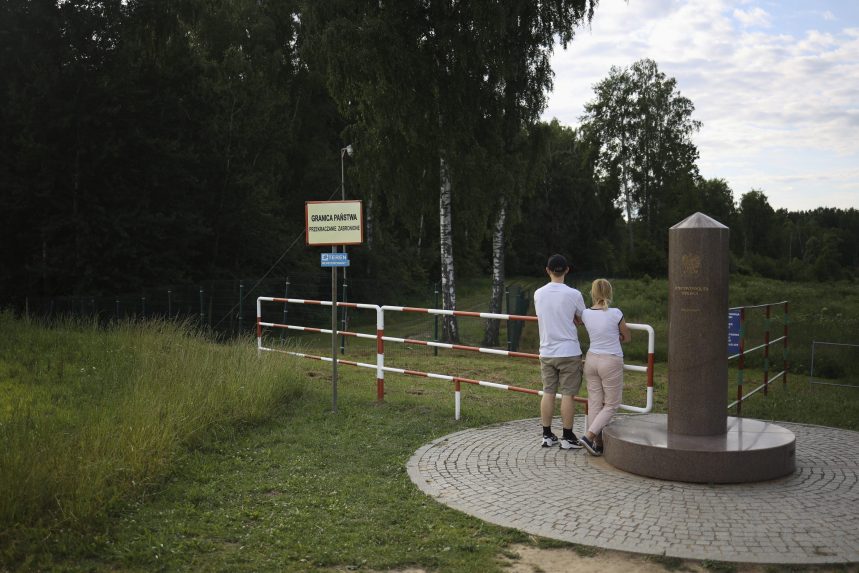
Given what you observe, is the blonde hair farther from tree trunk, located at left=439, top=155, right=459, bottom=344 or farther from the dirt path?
tree trunk, located at left=439, top=155, right=459, bottom=344

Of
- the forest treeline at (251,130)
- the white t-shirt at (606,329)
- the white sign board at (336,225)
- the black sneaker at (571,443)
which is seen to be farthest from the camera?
the forest treeline at (251,130)

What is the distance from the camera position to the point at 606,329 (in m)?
7.35

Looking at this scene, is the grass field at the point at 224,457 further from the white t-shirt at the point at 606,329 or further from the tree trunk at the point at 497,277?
the tree trunk at the point at 497,277

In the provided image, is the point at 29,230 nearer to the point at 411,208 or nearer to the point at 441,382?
the point at 411,208

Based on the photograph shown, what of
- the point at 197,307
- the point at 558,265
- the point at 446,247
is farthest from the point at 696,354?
the point at 197,307

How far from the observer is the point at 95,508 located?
5586mm

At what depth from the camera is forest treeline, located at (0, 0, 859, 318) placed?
20156mm

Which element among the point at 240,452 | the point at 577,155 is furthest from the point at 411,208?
the point at 577,155

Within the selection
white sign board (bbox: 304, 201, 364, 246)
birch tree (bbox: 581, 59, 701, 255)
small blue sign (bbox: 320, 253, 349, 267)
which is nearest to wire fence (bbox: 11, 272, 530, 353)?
small blue sign (bbox: 320, 253, 349, 267)

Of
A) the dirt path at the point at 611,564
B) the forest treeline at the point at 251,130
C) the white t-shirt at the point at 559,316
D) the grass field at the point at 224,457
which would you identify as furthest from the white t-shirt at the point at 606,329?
the forest treeline at the point at 251,130

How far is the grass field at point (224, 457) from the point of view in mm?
5148

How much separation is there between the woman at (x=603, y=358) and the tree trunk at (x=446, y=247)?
1355 centimetres

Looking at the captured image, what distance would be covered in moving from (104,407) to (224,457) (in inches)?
61.8

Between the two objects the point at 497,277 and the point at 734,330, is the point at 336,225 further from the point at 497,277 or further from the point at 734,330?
the point at 497,277
